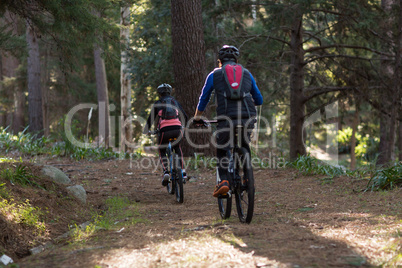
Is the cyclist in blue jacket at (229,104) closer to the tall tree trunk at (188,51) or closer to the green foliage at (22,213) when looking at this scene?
the green foliage at (22,213)

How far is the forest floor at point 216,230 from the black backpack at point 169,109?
1536mm

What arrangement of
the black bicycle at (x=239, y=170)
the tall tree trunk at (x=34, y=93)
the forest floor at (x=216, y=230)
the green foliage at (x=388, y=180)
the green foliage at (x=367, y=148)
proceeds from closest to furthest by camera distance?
the forest floor at (x=216, y=230), the black bicycle at (x=239, y=170), the green foliage at (x=388, y=180), the tall tree trunk at (x=34, y=93), the green foliage at (x=367, y=148)

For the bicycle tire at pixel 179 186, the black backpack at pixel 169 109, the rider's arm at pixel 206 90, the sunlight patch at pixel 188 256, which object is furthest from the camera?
the black backpack at pixel 169 109

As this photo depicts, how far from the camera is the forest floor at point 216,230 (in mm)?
3662

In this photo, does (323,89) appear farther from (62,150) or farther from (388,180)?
(62,150)

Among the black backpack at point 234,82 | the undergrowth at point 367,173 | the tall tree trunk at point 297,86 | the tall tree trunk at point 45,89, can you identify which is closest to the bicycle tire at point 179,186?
the black backpack at point 234,82

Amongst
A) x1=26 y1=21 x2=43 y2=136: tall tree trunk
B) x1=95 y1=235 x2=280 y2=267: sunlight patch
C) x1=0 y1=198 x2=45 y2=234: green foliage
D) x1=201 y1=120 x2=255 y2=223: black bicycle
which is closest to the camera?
x1=95 y1=235 x2=280 y2=267: sunlight patch

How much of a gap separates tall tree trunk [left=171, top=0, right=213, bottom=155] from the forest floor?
3.59 metres

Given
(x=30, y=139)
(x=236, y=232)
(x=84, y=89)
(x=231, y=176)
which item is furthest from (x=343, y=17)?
(x=84, y=89)

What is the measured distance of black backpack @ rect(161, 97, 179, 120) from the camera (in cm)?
744

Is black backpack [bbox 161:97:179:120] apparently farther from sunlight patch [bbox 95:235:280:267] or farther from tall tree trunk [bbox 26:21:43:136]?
tall tree trunk [bbox 26:21:43:136]

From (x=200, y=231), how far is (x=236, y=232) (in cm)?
41

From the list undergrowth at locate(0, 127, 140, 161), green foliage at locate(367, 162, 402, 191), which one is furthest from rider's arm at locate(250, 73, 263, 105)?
undergrowth at locate(0, 127, 140, 161)

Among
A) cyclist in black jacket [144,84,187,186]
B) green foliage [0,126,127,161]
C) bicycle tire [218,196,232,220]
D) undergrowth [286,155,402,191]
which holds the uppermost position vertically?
cyclist in black jacket [144,84,187,186]
